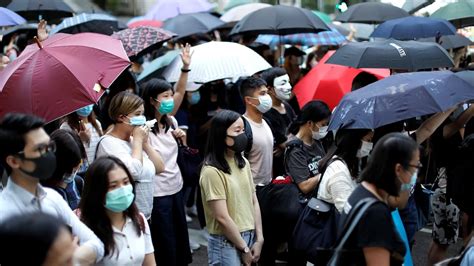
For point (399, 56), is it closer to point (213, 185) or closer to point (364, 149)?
point (364, 149)

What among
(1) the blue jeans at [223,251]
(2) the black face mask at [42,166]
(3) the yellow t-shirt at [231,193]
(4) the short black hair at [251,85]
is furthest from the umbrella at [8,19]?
(2) the black face mask at [42,166]

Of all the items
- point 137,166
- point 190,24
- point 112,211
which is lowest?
point 190,24

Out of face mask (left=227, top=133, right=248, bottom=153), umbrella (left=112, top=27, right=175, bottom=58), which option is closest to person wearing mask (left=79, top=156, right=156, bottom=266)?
face mask (left=227, top=133, right=248, bottom=153)

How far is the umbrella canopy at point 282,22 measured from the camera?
8992mm

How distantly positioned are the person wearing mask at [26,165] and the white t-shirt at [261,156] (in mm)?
2748

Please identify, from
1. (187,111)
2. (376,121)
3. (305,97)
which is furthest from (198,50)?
(376,121)

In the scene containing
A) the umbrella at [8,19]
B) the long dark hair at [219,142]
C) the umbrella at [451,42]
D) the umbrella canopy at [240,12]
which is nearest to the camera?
the long dark hair at [219,142]

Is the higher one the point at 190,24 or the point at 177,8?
the point at 190,24

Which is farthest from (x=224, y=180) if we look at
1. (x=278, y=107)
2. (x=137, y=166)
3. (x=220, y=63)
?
(x=220, y=63)

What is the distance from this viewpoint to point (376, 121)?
479cm

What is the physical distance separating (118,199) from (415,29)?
5.30 metres

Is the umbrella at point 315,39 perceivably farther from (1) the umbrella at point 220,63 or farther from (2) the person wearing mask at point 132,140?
(2) the person wearing mask at point 132,140

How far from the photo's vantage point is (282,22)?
357 inches

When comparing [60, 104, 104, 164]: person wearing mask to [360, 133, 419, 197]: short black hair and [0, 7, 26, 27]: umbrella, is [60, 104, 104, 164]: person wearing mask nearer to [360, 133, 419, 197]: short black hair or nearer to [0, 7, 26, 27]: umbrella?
[0, 7, 26, 27]: umbrella
